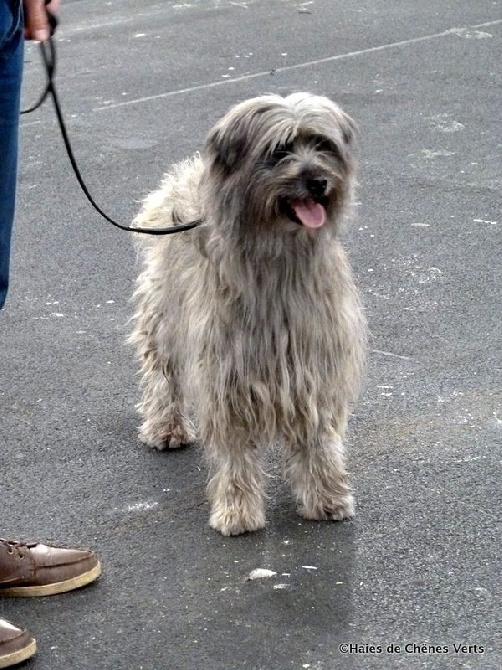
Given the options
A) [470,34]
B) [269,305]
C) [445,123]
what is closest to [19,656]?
[269,305]

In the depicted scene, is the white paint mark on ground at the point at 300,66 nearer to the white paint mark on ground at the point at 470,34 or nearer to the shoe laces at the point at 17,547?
the white paint mark on ground at the point at 470,34

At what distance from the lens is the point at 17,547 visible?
3.85 m

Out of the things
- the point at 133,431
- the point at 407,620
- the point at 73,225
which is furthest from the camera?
the point at 73,225

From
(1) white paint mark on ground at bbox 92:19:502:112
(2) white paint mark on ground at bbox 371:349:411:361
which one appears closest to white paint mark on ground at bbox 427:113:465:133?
(1) white paint mark on ground at bbox 92:19:502:112

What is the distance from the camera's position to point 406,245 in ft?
21.9

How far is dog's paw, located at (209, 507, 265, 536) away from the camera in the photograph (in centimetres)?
414

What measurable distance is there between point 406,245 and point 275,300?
2779 mm

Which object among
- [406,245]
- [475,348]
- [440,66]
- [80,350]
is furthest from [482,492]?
[440,66]

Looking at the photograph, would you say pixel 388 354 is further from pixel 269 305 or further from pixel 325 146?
pixel 325 146

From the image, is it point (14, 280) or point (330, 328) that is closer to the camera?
point (330, 328)

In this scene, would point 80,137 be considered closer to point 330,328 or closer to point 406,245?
point 406,245

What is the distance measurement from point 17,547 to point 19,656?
1.48ft

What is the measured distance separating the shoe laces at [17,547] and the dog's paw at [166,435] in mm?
993

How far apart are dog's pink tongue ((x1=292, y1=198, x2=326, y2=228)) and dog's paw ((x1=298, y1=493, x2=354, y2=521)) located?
3.15 ft
